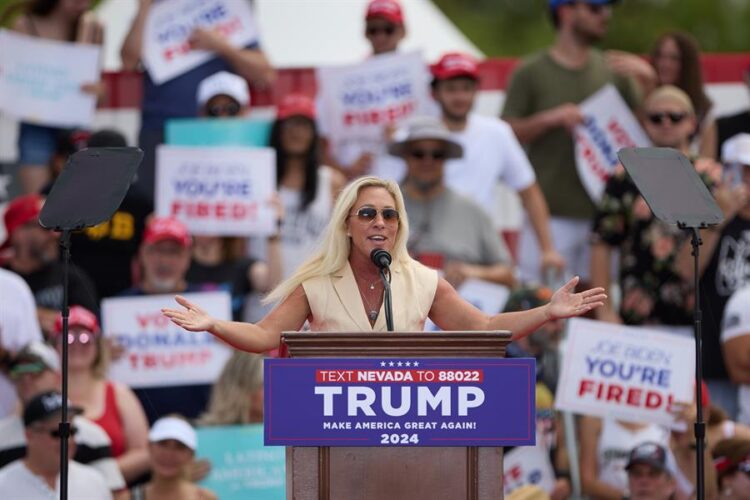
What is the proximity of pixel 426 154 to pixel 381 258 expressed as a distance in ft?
13.3

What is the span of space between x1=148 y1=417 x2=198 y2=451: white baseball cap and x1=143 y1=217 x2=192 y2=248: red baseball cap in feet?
4.81

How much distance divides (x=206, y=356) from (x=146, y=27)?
262cm

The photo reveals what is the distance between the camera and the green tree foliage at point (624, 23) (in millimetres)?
37188

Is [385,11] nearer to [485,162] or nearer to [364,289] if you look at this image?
[485,162]

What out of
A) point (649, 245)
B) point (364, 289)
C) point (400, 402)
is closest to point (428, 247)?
point (649, 245)

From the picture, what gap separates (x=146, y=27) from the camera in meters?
12.4

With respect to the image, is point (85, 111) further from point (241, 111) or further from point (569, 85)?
point (569, 85)

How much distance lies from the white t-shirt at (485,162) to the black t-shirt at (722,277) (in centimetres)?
150

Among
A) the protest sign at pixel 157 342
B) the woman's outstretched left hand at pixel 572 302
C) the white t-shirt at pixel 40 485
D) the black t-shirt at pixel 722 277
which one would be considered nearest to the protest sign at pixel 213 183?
the protest sign at pixel 157 342

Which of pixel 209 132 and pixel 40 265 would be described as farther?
pixel 209 132

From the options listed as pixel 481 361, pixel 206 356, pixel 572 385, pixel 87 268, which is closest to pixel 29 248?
→ pixel 87 268

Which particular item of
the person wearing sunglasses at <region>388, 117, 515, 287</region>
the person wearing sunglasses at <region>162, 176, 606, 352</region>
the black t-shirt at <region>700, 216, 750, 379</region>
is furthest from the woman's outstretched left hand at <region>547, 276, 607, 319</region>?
the person wearing sunglasses at <region>388, 117, 515, 287</region>

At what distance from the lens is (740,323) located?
10.4 metres

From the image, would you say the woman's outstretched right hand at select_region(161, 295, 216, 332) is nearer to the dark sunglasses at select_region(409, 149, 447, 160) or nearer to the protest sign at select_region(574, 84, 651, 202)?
the dark sunglasses at select_region(409, 149, 447, 160)
